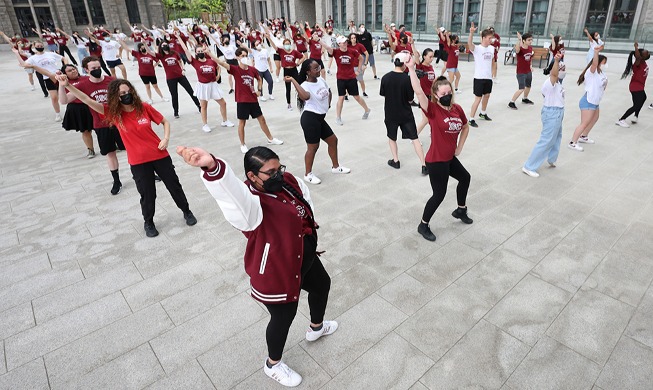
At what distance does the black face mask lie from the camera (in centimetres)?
443

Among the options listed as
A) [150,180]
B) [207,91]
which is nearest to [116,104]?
[150,180]

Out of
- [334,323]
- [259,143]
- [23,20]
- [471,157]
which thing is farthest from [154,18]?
[334,323]

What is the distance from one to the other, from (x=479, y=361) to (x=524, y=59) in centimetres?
941

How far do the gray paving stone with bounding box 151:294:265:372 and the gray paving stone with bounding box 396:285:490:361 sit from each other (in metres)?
1.43

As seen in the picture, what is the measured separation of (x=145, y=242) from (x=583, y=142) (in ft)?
27.2

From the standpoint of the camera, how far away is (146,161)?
4.81 m

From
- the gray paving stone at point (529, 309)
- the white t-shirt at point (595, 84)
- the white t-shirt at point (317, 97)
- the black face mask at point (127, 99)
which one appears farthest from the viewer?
the white t-shirt at point (595, 84)

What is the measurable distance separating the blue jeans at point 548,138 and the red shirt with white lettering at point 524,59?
4.45 m

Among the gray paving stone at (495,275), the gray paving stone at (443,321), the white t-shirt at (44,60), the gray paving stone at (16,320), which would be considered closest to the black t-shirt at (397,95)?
the gray paving stone at (495,275)

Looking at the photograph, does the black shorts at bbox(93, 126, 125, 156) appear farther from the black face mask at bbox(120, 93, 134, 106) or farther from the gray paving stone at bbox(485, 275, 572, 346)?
the gray paving stone at bbox(485, 275, 572, 346)

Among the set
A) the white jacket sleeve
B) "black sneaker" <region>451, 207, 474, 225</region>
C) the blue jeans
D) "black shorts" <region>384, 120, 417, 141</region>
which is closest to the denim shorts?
the blue jeans

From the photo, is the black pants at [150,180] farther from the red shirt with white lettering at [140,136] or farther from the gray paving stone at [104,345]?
the gray paving stone at [104,345]

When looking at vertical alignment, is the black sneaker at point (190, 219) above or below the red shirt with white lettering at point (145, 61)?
below

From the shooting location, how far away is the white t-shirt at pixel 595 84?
689 centimetres
